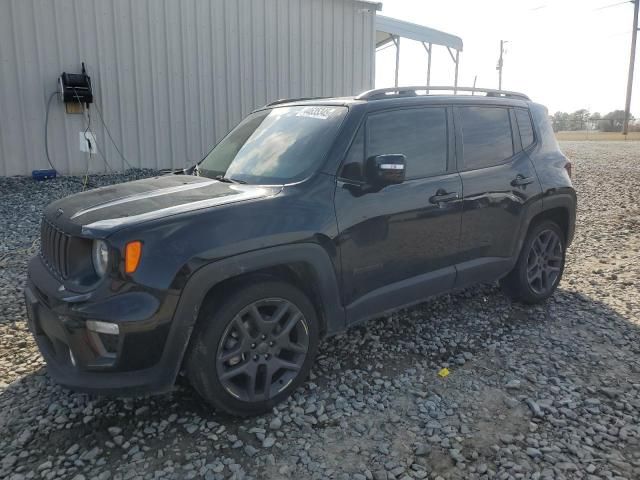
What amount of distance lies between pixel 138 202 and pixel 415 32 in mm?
12236

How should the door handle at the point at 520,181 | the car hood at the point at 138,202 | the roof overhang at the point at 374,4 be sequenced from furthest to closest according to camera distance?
1. the roof overhang at the point at 374,4
2. the door handle at the point at 520,181
3. the car hood at the point at 138,202

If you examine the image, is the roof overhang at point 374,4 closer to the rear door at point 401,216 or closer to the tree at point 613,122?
the rear door at point 401,216

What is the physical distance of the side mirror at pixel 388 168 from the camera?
3051mm

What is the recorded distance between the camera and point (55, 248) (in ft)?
9.47

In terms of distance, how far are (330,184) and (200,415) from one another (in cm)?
154

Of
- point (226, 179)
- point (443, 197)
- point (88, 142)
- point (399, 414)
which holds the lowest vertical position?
point (399, 414)

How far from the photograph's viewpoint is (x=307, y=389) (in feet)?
10.5

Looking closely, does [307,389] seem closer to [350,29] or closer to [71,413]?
[71,413]

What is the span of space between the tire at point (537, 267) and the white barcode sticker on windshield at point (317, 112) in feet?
6.98

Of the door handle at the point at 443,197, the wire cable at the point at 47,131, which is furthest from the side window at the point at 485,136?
the wire cable at the point at 47,131

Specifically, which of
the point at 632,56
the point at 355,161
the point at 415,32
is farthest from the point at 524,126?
the point at 632,56

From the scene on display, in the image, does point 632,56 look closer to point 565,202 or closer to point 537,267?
point 565,202

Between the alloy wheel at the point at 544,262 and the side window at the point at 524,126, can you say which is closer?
the side window at the point at 524,126

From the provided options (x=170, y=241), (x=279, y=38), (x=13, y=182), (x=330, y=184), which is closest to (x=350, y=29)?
(x=279, y=38)
